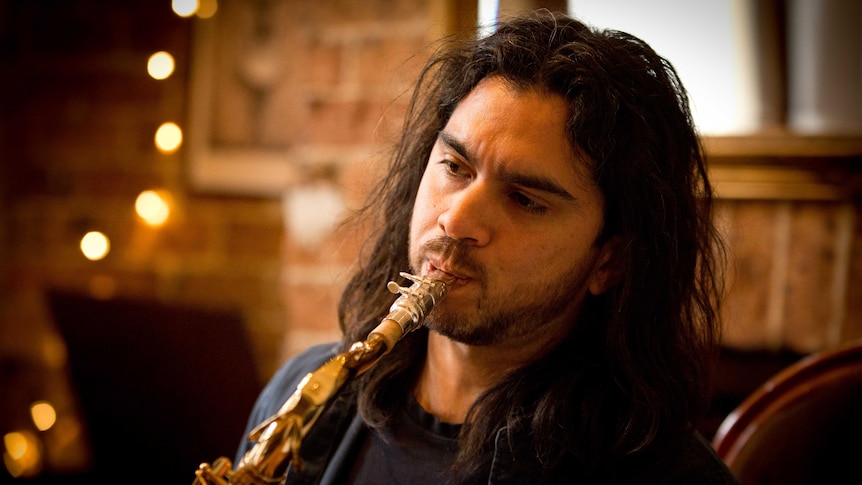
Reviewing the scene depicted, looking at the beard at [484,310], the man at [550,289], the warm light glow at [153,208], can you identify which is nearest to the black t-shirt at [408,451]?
the man at [550,289]

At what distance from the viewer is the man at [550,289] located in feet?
3.56

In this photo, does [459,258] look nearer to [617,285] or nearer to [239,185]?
[617,285]

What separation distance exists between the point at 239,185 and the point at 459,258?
130 cm

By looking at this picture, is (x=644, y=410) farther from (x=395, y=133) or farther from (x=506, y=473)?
(x=395, y=133)

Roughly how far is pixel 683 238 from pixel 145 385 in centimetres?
124

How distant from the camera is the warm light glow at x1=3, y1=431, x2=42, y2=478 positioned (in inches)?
88.1

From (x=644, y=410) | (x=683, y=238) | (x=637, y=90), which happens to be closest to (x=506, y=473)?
(x=644, y=410)

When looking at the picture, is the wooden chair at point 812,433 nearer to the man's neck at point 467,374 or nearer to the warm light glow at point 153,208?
the man's neck at point 467,374

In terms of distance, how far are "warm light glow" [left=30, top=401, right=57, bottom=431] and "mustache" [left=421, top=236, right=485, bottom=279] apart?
177 cm

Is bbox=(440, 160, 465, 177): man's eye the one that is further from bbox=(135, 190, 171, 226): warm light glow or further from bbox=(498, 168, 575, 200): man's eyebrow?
bbox=(135, 190, 171, 226): warm light glow

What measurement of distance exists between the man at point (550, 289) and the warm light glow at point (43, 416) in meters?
1.49

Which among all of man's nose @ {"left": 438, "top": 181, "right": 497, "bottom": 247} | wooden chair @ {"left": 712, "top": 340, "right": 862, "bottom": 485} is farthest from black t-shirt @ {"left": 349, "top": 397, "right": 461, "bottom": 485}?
wooden chair @ {"left": 712, "top": 340, "right": 862, "bottom": 485}

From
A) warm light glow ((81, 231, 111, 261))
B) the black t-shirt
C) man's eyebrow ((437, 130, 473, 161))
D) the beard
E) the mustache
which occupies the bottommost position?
warm light glow ((81, 231, 111, 261))

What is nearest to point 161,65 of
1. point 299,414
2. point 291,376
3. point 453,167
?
point 291,376
